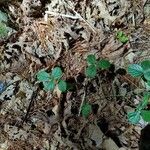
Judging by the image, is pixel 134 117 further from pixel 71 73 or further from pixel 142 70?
pixel 71 73

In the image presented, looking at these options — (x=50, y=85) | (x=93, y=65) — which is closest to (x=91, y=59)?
(x=93, y=65)

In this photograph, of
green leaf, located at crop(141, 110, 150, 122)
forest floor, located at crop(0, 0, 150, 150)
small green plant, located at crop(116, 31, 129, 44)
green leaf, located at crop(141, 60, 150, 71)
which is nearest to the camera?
green leaf, located at crop(141, 110, 150, 122)

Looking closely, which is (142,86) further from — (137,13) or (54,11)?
(54,11)

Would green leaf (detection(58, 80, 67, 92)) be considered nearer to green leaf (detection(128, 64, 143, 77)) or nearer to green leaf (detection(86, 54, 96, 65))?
green leaf (detection(86, 54, 96, 65))

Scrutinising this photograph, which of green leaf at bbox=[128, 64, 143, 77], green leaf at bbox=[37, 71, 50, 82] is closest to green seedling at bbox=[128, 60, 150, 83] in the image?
green leaf at bbox=[128, 64, 143, 77]

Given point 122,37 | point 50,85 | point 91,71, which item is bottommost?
point 50,85

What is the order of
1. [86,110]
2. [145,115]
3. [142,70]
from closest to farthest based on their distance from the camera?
[145,115], [142,70], [86,110]
